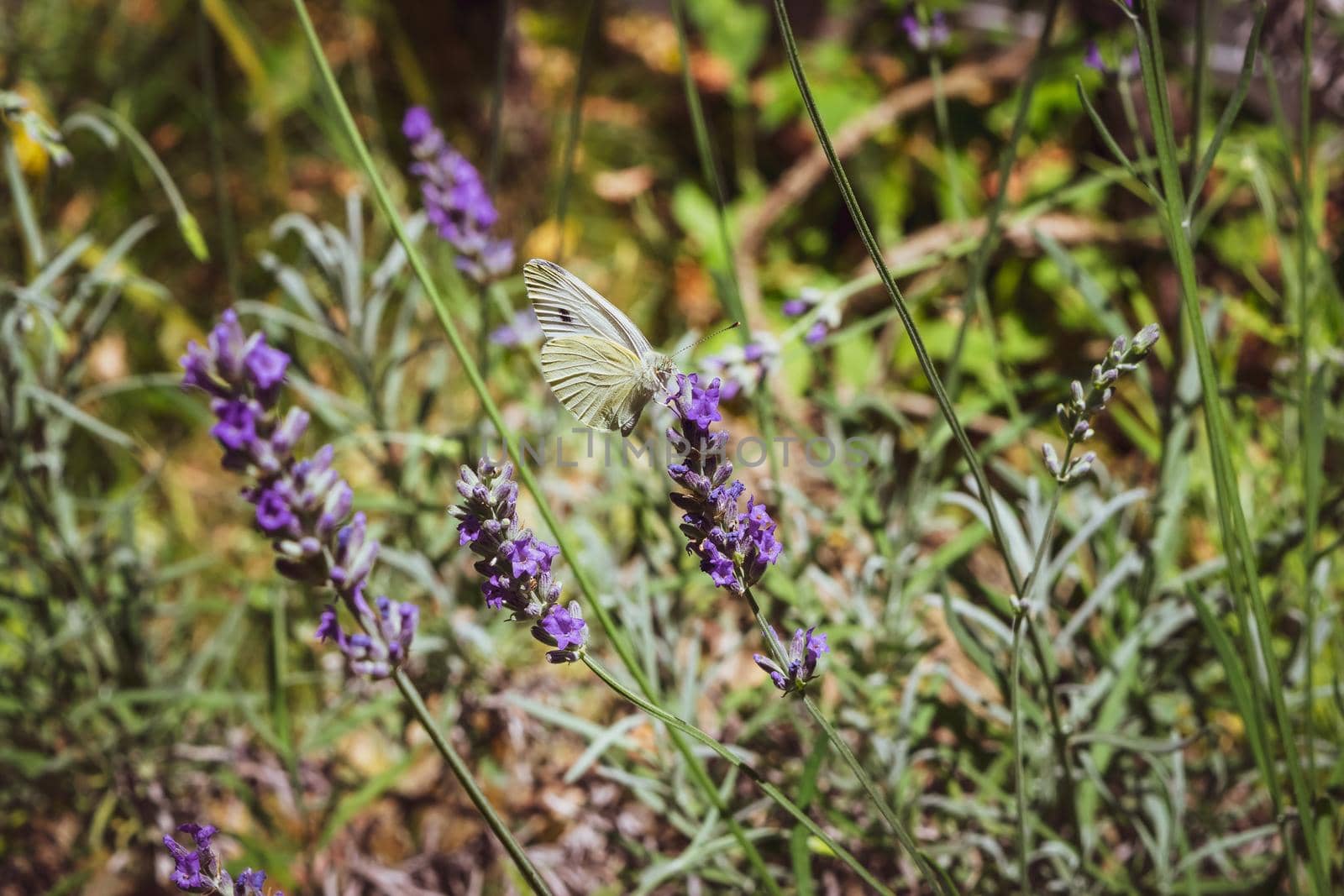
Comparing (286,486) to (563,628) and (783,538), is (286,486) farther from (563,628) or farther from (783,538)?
(783,538)

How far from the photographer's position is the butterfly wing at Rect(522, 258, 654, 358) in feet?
3.09

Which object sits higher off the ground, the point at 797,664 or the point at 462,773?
the point at 797,664

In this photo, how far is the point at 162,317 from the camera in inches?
106

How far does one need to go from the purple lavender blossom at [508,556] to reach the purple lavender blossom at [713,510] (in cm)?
11

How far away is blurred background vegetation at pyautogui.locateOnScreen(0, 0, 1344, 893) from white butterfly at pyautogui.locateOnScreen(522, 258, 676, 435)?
0.74ft

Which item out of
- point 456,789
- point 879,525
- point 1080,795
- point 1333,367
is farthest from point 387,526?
point 1333,367

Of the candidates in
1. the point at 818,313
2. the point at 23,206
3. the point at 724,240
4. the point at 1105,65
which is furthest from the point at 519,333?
the point at 1105,65

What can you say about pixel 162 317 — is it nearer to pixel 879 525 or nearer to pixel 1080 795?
pixel 879 525

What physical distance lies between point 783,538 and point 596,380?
59cm

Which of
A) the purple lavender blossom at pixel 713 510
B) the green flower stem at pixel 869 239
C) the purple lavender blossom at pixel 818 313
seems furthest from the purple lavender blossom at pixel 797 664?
the purple lavender blossom at pixel 818 313

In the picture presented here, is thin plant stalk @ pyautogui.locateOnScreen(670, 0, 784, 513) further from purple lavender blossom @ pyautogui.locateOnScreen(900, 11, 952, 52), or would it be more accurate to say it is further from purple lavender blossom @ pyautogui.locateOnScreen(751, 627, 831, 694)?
purple lavender blossom @ pyautogui.locateOnScreen(751, 627, 831, 694)

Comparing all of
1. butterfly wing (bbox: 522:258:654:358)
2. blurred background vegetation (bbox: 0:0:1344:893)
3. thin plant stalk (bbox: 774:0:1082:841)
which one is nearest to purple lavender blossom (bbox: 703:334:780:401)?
blurred background vegetation (bbox: 0:0:1344:893)

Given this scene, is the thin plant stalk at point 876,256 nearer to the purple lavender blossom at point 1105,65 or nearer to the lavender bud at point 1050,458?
the lavender bud at point 1050,458

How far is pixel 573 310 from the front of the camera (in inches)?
39.1
